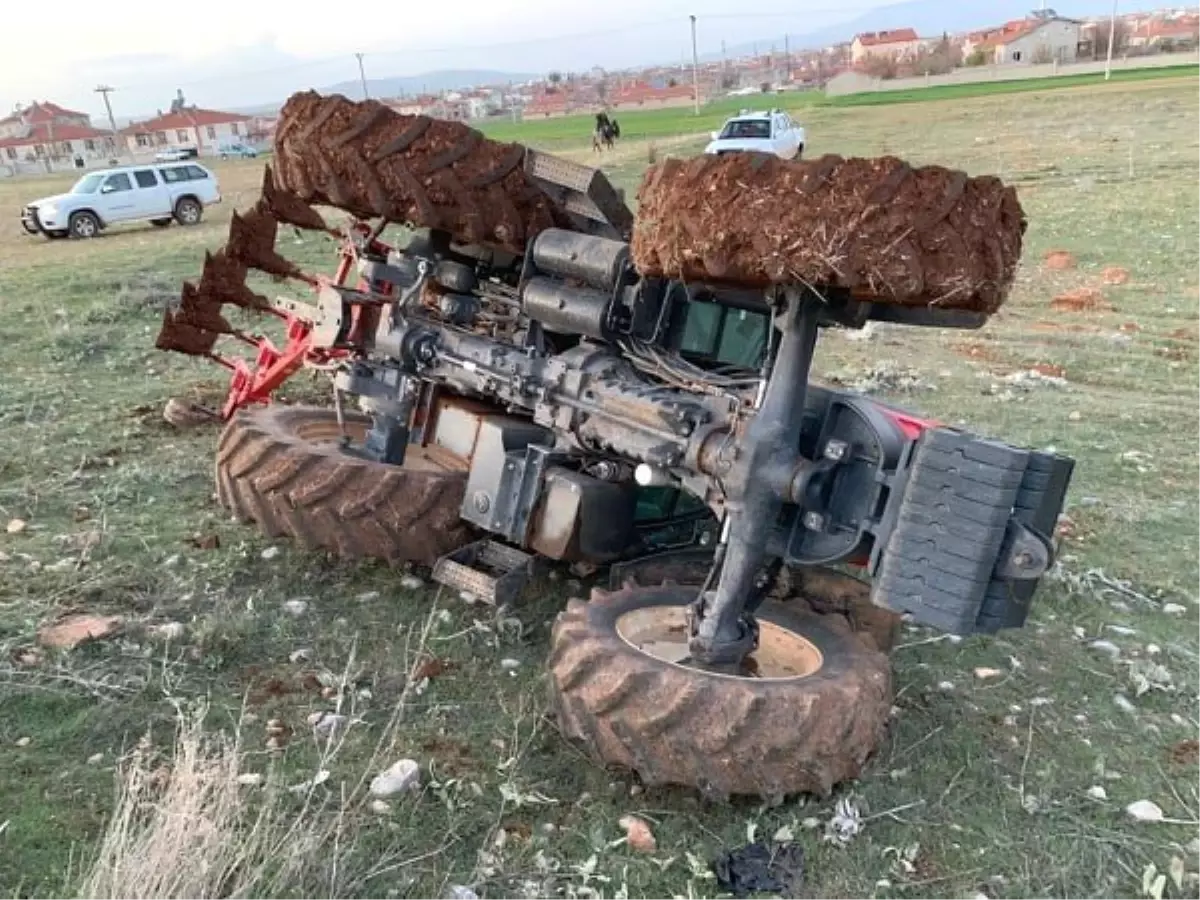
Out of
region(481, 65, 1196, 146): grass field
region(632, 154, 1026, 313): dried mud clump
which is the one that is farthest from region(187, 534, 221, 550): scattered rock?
region(481, 65, 1196, 146): grass field

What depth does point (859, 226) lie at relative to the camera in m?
2.99

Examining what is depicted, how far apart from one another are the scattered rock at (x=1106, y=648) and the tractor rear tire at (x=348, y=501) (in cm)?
286

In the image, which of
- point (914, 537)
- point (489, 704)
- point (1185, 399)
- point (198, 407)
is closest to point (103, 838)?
point (489, 704)

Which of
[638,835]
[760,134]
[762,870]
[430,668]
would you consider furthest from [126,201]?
[762,870]

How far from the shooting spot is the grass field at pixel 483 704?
11.7ft

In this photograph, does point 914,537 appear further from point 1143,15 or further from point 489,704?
point 1143,15

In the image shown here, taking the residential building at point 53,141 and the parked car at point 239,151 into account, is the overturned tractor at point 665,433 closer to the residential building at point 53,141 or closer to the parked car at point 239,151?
the parked car at point 239,151

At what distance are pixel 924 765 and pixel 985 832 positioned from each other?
0.38 metres

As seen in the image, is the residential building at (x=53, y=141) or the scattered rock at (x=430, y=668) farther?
the residential building at (x=53, y=141)

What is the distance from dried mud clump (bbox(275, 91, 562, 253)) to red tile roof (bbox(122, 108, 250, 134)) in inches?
4367

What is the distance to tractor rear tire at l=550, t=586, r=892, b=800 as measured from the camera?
3.59 meters

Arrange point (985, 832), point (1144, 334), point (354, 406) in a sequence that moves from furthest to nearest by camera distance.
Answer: point (1144, 334), point (354, 406), point (985, 832)

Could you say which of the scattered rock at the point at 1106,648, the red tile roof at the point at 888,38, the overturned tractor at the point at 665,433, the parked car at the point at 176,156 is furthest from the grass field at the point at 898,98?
the red tile roof at the point at 888,38

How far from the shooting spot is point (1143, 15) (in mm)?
147750
